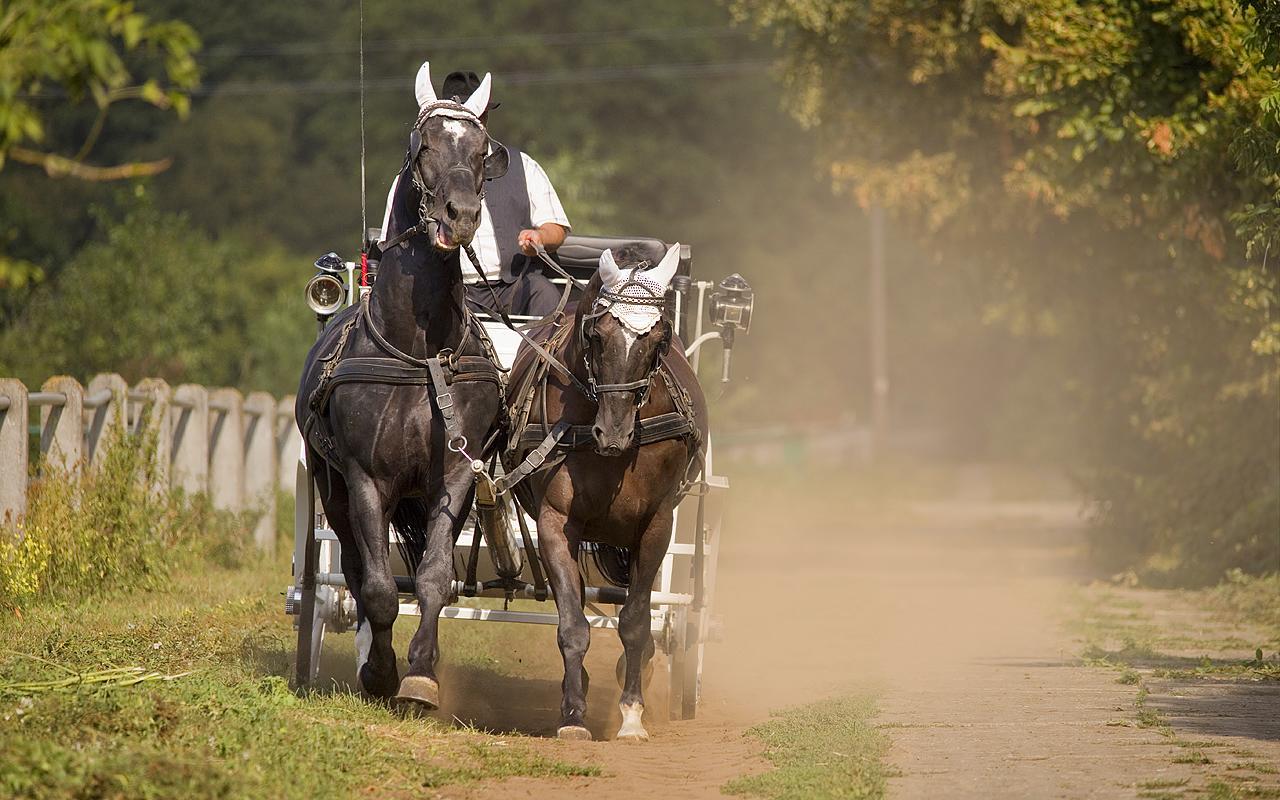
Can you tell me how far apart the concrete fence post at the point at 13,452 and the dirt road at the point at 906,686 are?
3267 millimetres

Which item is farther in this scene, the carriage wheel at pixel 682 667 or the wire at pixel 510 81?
the wire at pixel 510 81

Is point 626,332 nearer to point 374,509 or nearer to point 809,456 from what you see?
point 374,509

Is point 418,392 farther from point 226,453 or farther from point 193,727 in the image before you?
point 226,453

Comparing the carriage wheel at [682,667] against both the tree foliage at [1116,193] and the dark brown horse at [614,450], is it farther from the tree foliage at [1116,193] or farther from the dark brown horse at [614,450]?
the tree foliage at [1116,193]

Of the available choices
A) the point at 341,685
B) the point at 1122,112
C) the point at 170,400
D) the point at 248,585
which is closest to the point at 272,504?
the point at 170,400

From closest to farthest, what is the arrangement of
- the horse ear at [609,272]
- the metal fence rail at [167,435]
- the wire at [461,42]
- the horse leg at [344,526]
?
the horse ear at [609,272] → the horse leg at [344,526] → the metal fence rail at [167,435] → the wire at [461,42]

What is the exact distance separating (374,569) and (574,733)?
1.19m

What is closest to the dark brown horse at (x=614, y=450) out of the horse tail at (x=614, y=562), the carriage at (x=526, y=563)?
the horse tail at (x=614, y=562)

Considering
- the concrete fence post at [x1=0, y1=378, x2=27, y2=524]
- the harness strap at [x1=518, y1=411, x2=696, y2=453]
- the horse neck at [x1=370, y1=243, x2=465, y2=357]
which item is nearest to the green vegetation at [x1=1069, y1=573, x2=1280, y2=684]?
the harness strap at [x1=518, y1=411, x2=696, y2=453]

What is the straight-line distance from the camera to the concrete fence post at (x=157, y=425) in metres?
12.9

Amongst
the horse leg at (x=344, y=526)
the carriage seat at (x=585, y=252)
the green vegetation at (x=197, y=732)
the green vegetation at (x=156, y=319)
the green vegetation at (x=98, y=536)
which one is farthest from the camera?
the green vegetation at (x=156, y=319)

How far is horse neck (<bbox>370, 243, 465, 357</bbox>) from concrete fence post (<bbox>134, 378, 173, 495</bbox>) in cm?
530

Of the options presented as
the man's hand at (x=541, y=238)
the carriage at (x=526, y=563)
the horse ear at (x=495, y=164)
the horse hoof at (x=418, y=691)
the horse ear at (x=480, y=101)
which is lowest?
the horse hoof at (x=418, y=691)

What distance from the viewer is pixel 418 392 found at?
7957mm
